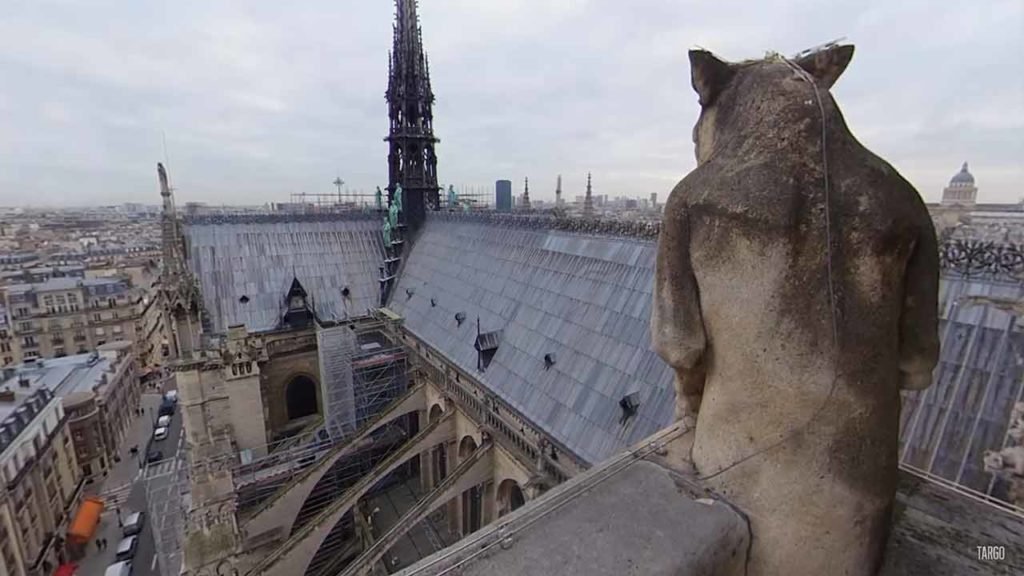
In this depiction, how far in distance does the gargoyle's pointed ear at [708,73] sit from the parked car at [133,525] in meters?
44.7

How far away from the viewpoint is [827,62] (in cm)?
374

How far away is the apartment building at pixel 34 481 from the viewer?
97.0ft

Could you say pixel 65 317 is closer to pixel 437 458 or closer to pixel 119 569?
pixel 119 569

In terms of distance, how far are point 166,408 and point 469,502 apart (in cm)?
4730

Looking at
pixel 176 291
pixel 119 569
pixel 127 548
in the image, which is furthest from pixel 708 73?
pixel 127 548

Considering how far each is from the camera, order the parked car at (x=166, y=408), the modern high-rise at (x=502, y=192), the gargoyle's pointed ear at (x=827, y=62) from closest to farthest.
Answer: the gargoyle's pointed ear at (x=827, y=62)
the parked car at (x=166, y=408)
the modern high-rise at (x=502, y=192)

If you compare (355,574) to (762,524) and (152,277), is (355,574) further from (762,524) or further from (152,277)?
(152,277)

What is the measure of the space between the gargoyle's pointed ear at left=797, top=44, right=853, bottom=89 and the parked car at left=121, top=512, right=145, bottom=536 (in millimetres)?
45375

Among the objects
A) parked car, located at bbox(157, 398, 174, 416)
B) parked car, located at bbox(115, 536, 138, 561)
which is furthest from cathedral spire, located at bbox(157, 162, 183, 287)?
parked car, located at bbox(157, 398, 174, 416)

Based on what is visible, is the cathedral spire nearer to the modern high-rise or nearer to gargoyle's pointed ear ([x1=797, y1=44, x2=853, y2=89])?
gargoyle's pointed ear ([x1=797, y1=44, x2=853, y2=89])

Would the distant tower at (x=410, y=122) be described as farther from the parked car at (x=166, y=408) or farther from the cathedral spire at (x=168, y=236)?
the parked car at (x=166, y=408)

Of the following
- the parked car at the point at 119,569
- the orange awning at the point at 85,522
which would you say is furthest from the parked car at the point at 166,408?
the parked car at the point at 119,569

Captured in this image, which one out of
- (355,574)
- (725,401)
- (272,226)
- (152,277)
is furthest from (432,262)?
(152,277)

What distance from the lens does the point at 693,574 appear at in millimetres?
3201
